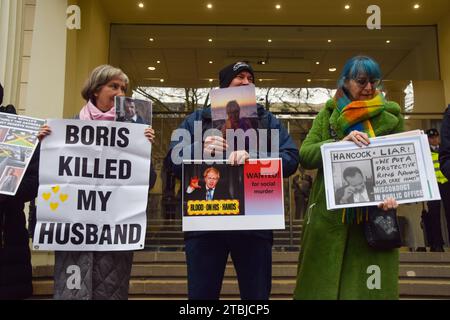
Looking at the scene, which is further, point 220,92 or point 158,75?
point 158,75

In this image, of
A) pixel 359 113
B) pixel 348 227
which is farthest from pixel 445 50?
pixel 348 227

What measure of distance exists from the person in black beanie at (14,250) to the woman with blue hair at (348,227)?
Result: 1.77 m

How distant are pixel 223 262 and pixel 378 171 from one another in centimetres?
102

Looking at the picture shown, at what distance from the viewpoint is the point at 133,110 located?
112 inches

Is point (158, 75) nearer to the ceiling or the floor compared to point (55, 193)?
nearer to the ceiling

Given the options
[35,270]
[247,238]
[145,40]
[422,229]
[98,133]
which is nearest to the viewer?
[247,238]

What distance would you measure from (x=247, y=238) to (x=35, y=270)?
3638mm

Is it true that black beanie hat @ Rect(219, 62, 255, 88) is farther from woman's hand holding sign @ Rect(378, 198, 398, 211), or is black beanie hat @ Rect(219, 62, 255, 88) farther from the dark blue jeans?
woman's hand holding sign @ Rect(378, 198, 398, 211)

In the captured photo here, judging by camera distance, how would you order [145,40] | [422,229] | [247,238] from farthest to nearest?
1. [145,40]
2. [422,229]
3. [247,238]

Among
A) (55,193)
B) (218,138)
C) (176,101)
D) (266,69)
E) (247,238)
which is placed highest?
(266,69)

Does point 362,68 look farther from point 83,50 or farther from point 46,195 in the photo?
point 83,50

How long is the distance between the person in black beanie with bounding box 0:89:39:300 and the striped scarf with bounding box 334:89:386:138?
6.52 ft

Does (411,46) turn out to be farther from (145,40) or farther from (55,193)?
(55,193)

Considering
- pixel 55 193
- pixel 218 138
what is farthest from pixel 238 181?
pixel 55 193
